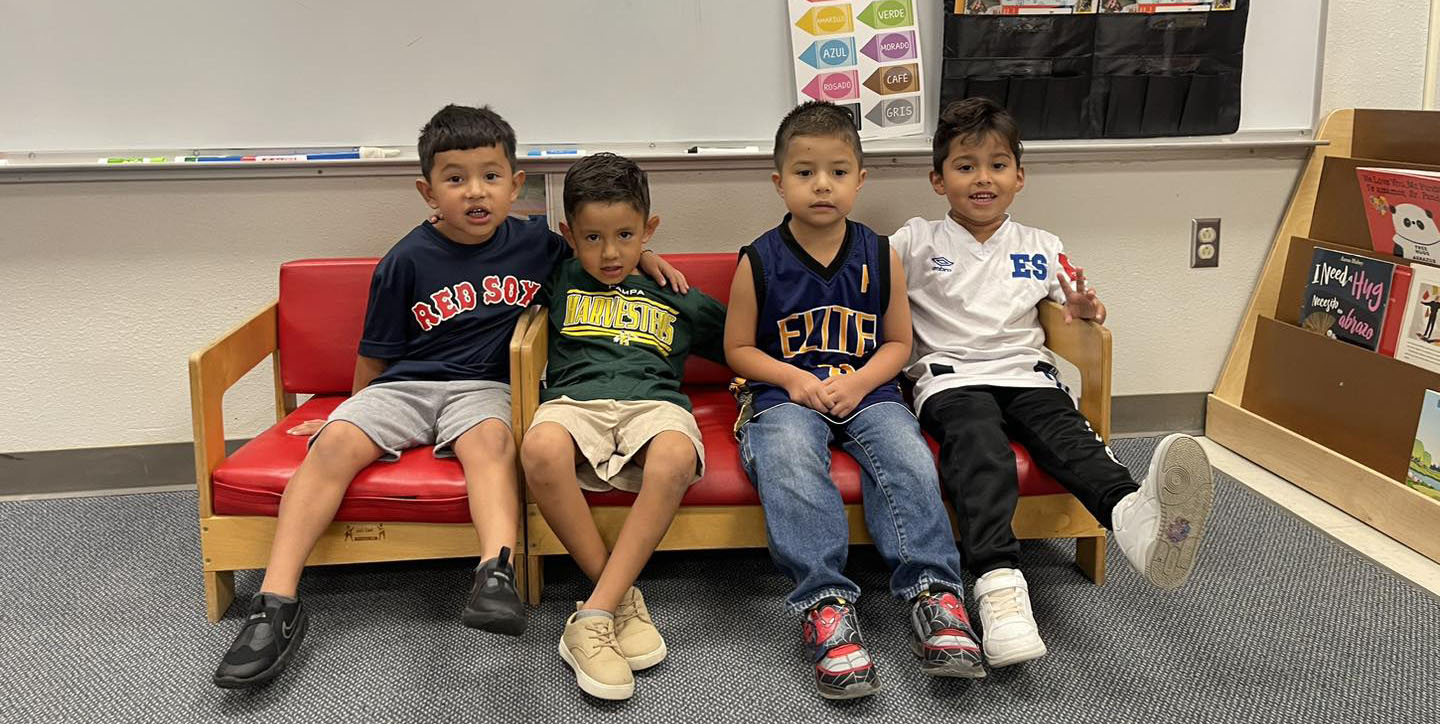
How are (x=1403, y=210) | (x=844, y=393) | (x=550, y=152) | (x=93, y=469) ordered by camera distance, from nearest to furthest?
(x=844, y=393) → (x=1403, y=210) → (x=550, y=152) → (x=93, y=469)

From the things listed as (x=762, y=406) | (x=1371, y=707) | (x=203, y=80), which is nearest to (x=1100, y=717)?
(x=1371, y=707)

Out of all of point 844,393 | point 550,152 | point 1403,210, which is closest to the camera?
point 844,393

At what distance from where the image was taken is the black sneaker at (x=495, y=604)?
169cm

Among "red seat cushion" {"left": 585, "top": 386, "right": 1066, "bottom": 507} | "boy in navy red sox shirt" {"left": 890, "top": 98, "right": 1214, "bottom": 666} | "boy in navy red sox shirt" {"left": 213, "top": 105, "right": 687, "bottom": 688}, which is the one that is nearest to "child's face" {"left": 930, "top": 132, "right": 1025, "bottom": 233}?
"boy in navy red sox shirt" {"left": 890, "top": 98, "right": 1214, "bottom": 666}

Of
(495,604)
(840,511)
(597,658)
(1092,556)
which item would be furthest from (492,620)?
(1092,556)

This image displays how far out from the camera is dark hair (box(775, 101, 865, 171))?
6.79 feet

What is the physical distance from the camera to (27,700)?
1758 mm

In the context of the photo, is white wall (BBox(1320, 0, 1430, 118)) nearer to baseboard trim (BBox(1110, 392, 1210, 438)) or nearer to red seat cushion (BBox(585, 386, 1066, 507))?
baseboard trim (BBox(1110, 392, 1210, 438))

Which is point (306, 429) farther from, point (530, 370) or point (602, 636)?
point (602, 636)

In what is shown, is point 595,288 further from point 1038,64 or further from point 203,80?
point 1038,64

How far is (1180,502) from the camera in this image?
1688mm

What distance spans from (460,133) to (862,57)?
3.43ft

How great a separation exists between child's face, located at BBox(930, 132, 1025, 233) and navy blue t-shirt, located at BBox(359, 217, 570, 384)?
0.93m

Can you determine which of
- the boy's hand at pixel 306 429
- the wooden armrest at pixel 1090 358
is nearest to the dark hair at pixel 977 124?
the wooden armrest at pixel 1090 358
